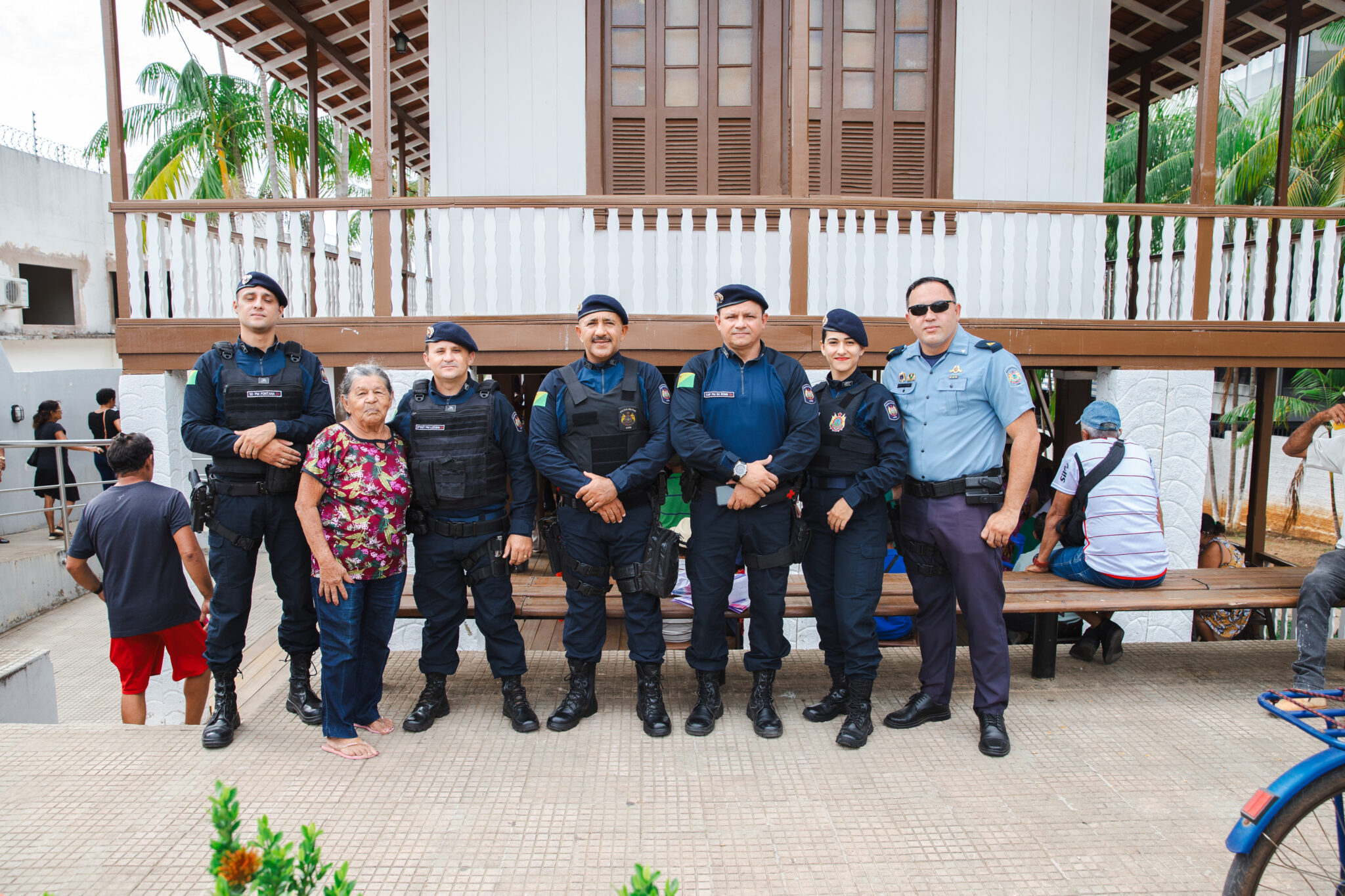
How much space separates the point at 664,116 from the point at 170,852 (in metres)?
5.76

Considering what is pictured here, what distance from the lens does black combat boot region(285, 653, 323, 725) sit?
3.38 m

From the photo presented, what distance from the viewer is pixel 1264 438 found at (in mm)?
7449

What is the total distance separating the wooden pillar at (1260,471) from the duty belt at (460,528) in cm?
705

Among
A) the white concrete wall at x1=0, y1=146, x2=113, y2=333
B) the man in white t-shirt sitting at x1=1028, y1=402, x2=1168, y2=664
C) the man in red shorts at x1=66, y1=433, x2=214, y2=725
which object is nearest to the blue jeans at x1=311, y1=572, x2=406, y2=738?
the man in red shorts at x1=66, y1=433, x2=214, y2=725

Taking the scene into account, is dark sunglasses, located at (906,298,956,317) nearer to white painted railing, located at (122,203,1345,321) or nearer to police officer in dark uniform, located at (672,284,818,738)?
police officer in dark uniform, located at (672,284,818,738)

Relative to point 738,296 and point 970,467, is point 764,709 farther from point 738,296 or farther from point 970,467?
point 738,296

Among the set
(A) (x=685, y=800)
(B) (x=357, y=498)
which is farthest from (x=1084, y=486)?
(B) (x=357, y=498)

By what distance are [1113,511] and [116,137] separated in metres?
6.38

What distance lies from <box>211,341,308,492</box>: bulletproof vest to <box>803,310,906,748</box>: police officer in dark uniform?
7.23 ft

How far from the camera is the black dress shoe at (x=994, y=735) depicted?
308 centimetres

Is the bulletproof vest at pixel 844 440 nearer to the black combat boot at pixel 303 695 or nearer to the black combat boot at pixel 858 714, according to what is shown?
the black combat boot at pixel 858 714

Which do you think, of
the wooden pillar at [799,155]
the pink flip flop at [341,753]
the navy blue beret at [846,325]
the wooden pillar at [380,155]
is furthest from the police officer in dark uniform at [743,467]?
the wooden pillar at [380,155]

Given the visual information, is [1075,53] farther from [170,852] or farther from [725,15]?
[170,852]

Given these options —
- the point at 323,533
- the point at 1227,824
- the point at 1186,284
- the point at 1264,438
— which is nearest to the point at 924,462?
the point at 1227,824
